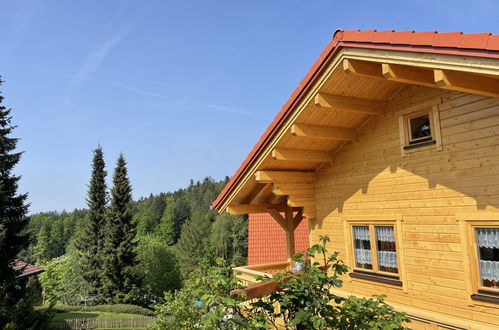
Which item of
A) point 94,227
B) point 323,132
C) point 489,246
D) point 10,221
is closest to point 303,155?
point 323,132

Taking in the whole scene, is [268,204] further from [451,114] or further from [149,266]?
[149,266]

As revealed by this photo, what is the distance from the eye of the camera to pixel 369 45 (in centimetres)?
466

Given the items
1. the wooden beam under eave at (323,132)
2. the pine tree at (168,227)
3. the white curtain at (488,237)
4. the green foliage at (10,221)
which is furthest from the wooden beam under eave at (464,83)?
the pine tree at (168,227)

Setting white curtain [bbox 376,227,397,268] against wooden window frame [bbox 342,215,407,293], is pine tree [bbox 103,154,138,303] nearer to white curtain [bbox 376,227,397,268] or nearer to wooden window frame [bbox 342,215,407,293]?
wooden window frame [bbox 342,215,407,293]

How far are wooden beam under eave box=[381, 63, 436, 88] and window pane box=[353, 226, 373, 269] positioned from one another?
3.10 meters

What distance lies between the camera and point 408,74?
15.5ft

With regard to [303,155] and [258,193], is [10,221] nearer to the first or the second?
[258,193]

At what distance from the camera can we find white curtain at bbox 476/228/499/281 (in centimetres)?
446

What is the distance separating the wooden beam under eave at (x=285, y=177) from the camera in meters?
6.96

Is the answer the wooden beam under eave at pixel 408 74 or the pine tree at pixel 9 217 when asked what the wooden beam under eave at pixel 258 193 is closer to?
the wooden beam under eave at pixel 408 74

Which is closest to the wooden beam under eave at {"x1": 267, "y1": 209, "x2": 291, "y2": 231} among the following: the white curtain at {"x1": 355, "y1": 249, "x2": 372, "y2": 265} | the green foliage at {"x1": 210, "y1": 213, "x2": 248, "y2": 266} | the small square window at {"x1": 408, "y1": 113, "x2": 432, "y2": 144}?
the white curtain at {"x1": 355, "y1": 249, "x2": 372, "y2": 265}

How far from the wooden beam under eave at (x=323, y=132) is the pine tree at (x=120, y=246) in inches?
1112

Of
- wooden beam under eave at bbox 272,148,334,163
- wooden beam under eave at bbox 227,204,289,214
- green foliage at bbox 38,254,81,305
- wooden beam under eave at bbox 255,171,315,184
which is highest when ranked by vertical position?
wooden beam under eave at bbox 272,148,334,163

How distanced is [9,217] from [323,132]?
18314mm
